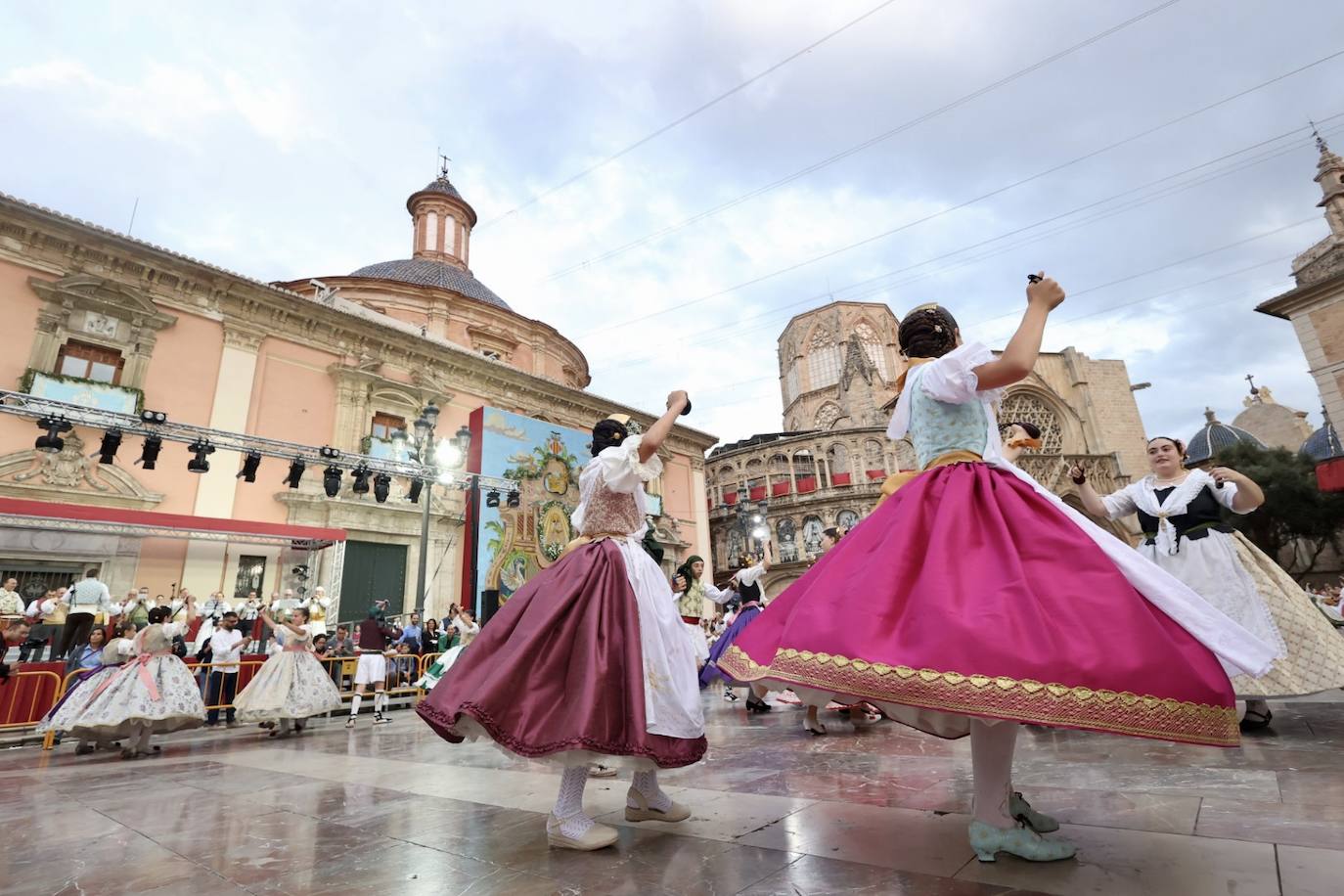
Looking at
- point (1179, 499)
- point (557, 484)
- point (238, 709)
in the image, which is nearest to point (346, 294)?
point (557, 484)

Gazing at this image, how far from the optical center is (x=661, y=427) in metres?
2.72

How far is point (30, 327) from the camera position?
13.6m

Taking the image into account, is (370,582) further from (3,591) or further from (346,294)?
(346,294)

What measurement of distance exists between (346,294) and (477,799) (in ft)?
76.7

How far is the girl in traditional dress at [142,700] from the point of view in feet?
21.3

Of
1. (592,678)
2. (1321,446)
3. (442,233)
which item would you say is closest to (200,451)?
(592,678)

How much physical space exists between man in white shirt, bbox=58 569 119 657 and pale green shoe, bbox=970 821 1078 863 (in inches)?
560

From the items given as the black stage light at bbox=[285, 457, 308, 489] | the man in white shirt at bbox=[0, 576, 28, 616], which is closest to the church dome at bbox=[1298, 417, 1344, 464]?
the black stage light at bbox=[285, 457, 308, 489]

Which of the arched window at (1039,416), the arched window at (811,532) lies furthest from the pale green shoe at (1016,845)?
the arched window at (1039,416)

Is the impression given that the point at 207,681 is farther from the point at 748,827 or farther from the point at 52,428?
the point at 748,827

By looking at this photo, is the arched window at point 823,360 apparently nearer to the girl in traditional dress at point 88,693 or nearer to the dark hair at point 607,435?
the girl in traditional dress at point 88,693

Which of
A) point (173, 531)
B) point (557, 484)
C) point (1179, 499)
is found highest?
point (557, 484)

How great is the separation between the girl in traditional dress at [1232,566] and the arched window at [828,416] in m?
38.0

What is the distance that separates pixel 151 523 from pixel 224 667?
5840 millimetres
